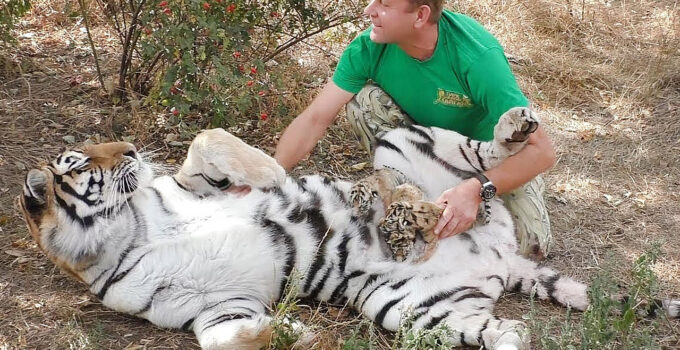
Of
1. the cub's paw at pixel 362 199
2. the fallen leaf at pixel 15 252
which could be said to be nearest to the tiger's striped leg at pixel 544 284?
the cub's paw at pixel 362 199

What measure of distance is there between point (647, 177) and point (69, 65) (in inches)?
132

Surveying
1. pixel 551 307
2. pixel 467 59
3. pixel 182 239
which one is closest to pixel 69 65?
pixel 182 239

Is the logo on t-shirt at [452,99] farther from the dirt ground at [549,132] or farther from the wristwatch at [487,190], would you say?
the dirt ground at [549,132]

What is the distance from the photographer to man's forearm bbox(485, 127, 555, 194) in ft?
9.88

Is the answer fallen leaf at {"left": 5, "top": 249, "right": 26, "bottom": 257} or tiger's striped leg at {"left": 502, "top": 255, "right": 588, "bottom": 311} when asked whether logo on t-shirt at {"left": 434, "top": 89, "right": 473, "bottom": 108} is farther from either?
fallen leaf at {"left": 5, "top": 249, "right": 26, "bottom": 257}

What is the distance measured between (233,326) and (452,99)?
51.4 inches

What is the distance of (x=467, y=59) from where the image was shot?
303 centimetres

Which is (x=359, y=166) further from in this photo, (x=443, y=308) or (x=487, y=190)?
(x=443, y=308)

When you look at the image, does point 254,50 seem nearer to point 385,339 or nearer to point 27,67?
point 27,67

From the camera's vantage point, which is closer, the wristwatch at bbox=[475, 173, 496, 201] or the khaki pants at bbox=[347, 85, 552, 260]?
the wristwatch at bbox=[475, 173, 496, 201]

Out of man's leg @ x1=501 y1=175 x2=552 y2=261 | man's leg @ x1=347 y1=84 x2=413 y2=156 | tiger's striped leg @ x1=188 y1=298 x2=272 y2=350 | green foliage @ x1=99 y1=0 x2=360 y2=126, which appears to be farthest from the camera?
green foliage @ x1=99 y1=0 x2=360 y2=126

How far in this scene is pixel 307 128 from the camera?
134 inches

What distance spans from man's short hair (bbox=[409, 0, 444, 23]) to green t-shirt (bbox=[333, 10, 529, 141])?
0.24 feet

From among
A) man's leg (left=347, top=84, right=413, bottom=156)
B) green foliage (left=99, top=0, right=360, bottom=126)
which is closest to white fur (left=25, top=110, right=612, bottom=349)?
man's leg (left=347, top=84, right=413, bottom=156)
